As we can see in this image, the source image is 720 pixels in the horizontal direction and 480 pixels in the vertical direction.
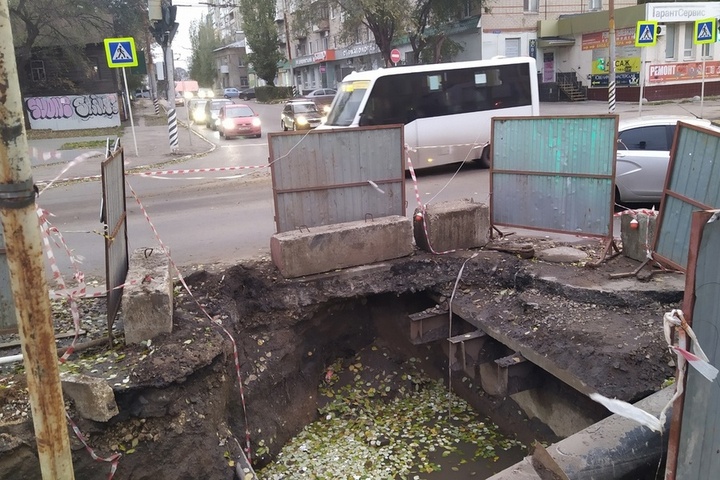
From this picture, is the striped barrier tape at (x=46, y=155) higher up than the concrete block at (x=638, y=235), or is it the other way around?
the striped barrier tape at (x=46, y=155)

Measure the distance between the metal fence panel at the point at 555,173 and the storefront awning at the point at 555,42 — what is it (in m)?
30.7

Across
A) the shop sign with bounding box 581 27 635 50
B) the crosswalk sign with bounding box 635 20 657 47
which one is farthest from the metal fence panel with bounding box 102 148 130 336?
the shop sign with bounding box 581 27 635 50

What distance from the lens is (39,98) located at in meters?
34.1

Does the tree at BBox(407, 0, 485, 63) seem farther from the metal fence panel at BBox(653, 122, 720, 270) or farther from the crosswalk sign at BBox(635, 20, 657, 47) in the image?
the metal fence panel at BBox(653, 122, 720, 270)

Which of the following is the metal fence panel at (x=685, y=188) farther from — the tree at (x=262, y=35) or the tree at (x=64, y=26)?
the tree at (x=262, y=35)

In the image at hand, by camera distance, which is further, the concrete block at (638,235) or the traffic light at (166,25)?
the traffic light at (166,25)

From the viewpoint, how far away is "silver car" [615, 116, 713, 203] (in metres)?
9.30

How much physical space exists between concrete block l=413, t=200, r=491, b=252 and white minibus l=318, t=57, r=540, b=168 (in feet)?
22.4

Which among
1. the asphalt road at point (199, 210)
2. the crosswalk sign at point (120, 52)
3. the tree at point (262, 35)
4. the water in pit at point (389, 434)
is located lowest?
the water in pit at point (389, 434)

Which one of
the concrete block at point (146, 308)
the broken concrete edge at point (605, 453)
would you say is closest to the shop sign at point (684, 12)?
the broken concrete edge at point (605, 453)

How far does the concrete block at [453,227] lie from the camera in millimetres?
6992

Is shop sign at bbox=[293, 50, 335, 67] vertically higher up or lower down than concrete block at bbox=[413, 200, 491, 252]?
higher up

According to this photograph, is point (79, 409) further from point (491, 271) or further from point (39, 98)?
point (39, 98)

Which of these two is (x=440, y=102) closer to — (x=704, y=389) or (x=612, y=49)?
(x=612, y=49)
